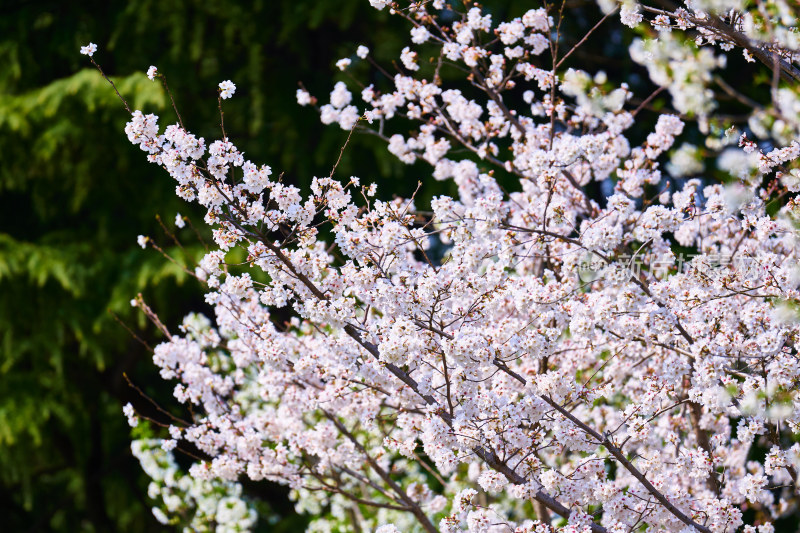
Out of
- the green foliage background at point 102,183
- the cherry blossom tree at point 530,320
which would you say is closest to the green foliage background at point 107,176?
the green foliage background at point 102,183

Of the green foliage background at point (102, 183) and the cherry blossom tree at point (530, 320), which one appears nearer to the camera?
the cherry blossom tree at point (530, 320)

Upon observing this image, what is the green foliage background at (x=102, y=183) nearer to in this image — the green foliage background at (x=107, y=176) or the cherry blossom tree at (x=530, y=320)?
the green foliage background at (x=107, y=176)

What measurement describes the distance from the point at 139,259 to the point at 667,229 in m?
4.43

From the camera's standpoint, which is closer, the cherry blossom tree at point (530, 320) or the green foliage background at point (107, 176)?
the cherry blossom tree at point (530, 320)

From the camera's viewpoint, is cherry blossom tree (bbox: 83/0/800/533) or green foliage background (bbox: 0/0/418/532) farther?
green foliage background (bbox: 0/0/418/532)

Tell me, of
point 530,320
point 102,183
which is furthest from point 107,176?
point 530,320

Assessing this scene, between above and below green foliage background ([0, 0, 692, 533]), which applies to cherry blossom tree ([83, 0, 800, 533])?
below

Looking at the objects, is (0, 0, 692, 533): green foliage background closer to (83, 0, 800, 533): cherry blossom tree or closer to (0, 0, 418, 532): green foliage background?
(0, 0, 418, 532): green foliage background

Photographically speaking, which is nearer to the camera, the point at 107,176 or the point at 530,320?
the point at 530,320

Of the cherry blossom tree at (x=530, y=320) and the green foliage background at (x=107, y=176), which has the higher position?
the green foliage background at (x=107, y=176)

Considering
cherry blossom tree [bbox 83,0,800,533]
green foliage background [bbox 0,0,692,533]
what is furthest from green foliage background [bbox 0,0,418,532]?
cherry blossom tree [bbox 83,0,800,533]

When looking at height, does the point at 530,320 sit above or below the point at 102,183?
below

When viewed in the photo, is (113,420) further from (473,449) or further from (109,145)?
(473,449)

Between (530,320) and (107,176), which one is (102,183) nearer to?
(107,176)
